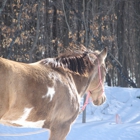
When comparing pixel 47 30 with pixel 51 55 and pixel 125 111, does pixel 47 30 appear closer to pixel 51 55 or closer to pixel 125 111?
pixel 51 55

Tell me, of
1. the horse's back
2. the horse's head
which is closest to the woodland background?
the horse's head

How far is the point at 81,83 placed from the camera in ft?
15.7

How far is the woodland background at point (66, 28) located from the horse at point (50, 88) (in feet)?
7.14

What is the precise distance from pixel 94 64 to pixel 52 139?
129 centimetres

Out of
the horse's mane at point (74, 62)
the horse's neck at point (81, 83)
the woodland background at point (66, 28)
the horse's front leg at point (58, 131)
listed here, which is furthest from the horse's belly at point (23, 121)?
the woodland background at point (66, 28)

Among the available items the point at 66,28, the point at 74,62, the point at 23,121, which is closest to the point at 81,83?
the point at 74,62

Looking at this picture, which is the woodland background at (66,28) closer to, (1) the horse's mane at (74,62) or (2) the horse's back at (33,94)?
(1) the horse's mane at (74,62)

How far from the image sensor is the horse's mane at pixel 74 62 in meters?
4.45

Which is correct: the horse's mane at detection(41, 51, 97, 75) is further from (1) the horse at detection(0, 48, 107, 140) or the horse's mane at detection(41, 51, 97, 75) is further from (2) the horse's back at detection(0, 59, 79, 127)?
(2) the horse's back at detection(0, 59, 79, 127)

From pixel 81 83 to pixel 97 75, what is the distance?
33cm

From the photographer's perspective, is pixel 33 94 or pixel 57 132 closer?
pixel 33 94

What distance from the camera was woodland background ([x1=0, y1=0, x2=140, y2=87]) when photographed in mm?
8648

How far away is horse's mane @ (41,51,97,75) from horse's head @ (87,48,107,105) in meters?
0.10

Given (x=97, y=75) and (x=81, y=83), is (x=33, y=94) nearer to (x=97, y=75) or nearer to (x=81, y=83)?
(x=81, y=83)
